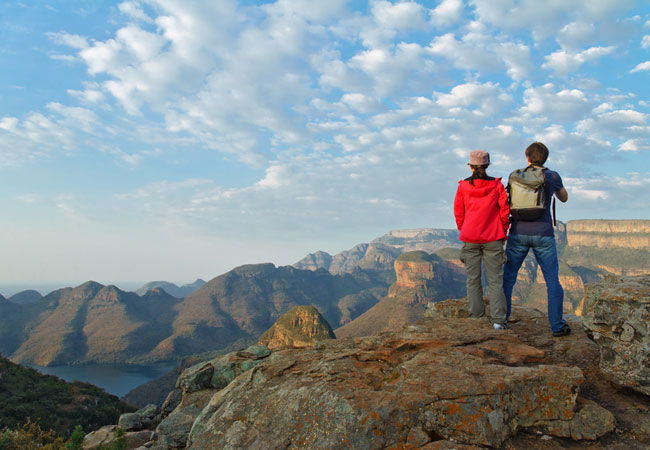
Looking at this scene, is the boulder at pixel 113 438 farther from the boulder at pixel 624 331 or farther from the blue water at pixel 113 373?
the blue water at pixel 113 373

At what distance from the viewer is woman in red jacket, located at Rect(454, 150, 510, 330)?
7504mm

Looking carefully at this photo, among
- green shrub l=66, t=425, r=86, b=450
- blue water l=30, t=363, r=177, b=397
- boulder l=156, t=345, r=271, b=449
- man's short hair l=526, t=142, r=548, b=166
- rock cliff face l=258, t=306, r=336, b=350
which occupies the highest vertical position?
man's short hair l=526, t=142, r=548, b=166

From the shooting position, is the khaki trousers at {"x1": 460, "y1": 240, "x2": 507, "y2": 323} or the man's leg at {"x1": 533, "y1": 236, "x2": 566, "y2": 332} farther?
the khaki trousers at {"x1": 460, "y1": 240, "x2": 507, "y2": 323}

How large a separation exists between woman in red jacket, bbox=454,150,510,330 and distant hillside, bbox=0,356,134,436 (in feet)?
170

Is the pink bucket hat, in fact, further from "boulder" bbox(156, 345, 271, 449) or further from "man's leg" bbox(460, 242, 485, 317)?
"boulder" bbox(156, 345, 271, 449)

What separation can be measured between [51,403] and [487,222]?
211 ft

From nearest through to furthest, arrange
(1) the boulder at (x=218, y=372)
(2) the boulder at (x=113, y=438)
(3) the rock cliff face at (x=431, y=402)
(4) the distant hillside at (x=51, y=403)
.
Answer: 1. (3) the rock cliff face at (x=431, y=402)
2. (1) the boulder at (x=218, y=372)
3. (2) the boulder at (x=113, y=438)
4. (4) the distant hillside at (x=51, y=403)

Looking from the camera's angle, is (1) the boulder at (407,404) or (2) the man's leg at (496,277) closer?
(1) the boulder at (407,404)

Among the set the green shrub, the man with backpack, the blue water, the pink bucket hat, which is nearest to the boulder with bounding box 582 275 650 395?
the man with backpack

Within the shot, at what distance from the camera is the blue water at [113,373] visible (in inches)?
5940

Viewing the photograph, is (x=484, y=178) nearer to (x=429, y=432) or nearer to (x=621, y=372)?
(x=621, y=372)

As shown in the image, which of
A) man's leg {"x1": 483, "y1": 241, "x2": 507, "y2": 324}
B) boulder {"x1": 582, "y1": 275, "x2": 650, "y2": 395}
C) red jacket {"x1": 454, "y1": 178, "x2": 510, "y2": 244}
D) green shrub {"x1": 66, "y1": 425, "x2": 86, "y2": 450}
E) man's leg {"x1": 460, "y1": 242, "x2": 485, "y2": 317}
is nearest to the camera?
boulder {"x1": 582, "y1": 275, "x2": 650, "y2": 395}

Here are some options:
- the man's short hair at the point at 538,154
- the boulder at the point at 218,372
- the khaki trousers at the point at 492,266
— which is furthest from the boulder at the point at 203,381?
the man's short hair at the point at 538,154

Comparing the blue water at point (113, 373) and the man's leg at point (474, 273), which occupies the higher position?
the man's leg at point (474, 273)
